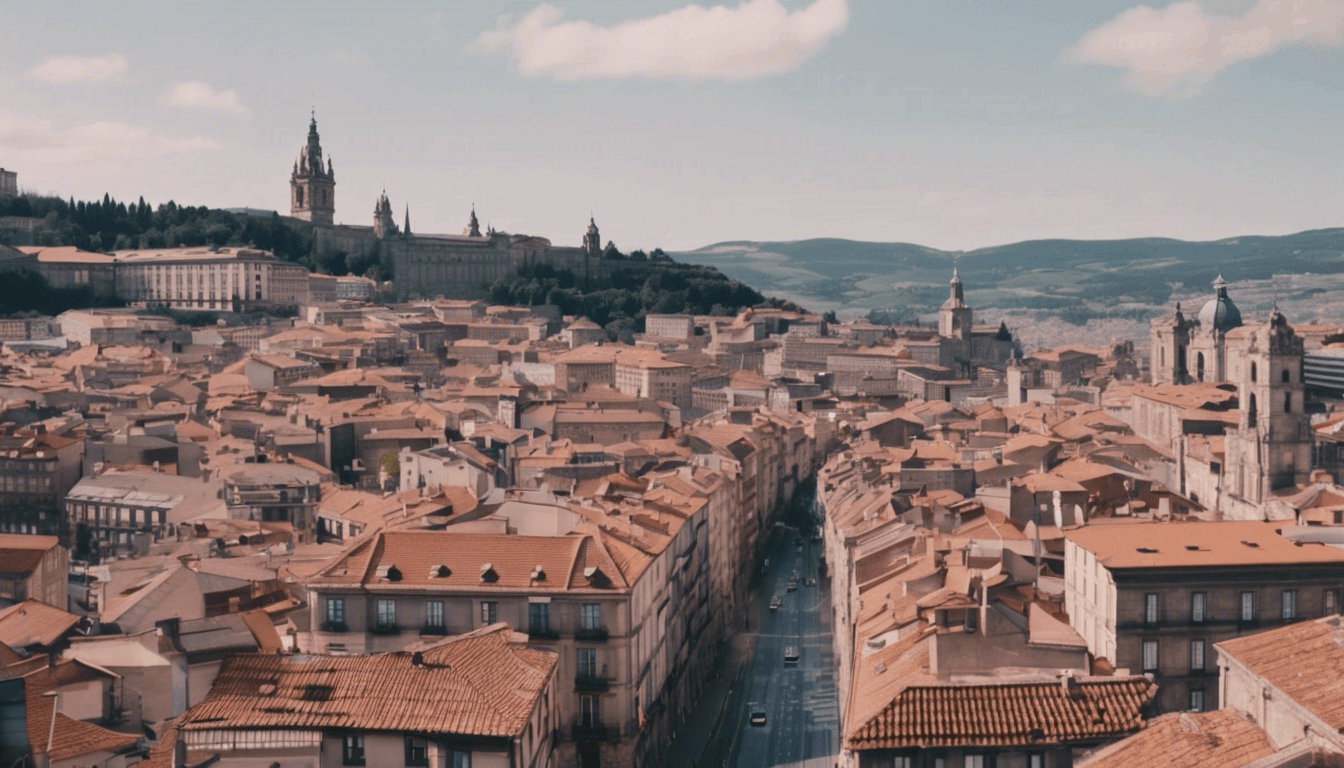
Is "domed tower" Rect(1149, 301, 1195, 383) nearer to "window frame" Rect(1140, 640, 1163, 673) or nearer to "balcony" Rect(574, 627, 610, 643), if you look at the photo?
"window frame" Rect(1140, 640, 1163, 673)

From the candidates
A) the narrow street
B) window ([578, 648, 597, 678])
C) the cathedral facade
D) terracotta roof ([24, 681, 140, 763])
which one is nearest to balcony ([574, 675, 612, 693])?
window ([578, 648, 597, 678])

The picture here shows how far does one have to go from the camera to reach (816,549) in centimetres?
9731

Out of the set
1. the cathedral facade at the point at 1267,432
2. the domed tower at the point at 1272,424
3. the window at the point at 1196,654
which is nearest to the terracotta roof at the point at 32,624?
the window at the point at 1196,654

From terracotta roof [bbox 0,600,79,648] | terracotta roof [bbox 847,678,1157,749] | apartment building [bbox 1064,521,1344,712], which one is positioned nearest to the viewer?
terracotta roof [bbox 847,678,1157,749]

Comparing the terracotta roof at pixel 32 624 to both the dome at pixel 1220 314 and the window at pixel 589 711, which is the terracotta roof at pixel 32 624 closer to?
the window at pixel 589 711

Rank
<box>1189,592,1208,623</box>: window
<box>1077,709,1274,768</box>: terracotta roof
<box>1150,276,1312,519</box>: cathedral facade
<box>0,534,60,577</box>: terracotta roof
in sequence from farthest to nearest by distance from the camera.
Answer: <box>1150,276,1312,519</box>: cathedral facade → <box>0,534,60,577</box>: terracotta roof → <box>1189,592,1208,623</box>: window → <box>1077,709,1274,768</box>: terracotta roof

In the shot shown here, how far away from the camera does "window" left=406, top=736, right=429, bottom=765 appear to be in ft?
117

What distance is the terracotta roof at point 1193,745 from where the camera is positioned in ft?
87.3

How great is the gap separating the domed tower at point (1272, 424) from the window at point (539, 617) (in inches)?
1566

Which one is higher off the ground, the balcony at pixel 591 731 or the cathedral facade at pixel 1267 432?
the cathedral facade at pixel 1267 432

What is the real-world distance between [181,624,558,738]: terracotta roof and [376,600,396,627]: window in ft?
28.0

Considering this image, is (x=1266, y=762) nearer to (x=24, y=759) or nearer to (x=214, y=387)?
(x=24, y=759)

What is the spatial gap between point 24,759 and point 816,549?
70.1 meters

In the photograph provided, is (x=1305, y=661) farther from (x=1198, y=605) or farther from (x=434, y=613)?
(x=434, y=613)
